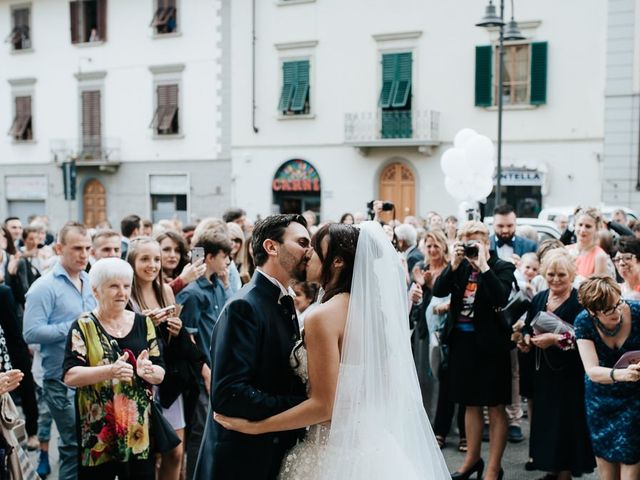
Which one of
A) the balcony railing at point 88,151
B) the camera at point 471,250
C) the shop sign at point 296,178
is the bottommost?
the camera at point 471,250

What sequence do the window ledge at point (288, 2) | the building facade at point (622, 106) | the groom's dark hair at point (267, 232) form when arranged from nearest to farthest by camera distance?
the groom's dark hair at point (267, 232) < the building facade at point (622, 106) < the window ledge at point (288, 2)

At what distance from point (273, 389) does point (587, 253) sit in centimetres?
497

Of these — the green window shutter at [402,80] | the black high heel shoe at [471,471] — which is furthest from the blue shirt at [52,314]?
the green window shutter at [402,80]

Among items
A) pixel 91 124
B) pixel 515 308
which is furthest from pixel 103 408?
pixel 91 124

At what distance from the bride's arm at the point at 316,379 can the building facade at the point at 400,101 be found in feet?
58.6

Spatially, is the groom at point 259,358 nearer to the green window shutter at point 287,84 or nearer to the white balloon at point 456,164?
the white balloon at point 456,164

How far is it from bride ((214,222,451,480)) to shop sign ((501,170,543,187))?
17671mm

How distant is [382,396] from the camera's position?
3.38m

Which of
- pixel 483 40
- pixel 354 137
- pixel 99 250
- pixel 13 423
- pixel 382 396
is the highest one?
pixel 483 40

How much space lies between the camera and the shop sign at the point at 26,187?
28.4 metres

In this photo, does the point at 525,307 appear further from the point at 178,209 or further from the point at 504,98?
the point at 178,209

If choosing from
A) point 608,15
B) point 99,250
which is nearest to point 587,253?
point 99,250

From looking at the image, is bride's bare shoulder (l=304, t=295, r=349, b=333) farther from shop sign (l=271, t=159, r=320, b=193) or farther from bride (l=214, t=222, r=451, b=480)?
shop sign (l=271, t=159, r=320, b=193)

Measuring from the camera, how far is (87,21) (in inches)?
1072
